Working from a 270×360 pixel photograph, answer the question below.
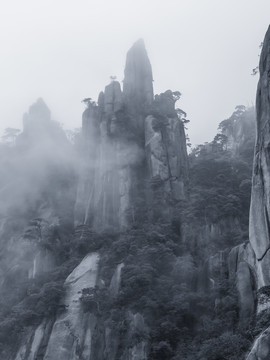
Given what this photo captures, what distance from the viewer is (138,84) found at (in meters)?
58.3

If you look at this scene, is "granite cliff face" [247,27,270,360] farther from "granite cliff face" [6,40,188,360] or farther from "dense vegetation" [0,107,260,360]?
"granite cliff face" [6,40,188,360]

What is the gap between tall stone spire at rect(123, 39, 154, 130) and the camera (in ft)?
179

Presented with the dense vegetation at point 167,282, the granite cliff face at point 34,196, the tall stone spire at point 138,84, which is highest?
the tall stone spire at point 138,84

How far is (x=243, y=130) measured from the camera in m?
68.8

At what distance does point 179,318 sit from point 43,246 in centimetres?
1564

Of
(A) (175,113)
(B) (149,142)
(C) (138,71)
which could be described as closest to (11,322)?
(B) (149,142)

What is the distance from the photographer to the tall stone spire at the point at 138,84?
54.7 meters

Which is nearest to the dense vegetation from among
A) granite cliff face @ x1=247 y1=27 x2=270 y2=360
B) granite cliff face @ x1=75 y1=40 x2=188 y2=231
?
granite cliff face @ x1=75 y1=40 x2=188 y2=231

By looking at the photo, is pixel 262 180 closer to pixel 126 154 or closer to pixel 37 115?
pixel 126 154

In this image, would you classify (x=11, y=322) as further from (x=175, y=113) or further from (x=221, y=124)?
(x=221, y=124)

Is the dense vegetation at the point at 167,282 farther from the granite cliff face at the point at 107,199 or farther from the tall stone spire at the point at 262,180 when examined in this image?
the tall stone spire at the point at 262,180

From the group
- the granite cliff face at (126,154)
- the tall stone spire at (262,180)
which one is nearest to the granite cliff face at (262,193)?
the tall stone spire at (262,180)

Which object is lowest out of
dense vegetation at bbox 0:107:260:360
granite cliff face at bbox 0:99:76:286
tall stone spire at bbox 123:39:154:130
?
dense vegetation at bbox 0:107:260:360

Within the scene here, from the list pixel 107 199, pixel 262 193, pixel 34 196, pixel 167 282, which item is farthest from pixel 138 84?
pixel 262 193
